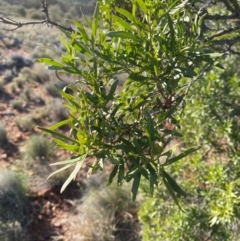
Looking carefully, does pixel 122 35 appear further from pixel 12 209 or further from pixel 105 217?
pixel 12 209

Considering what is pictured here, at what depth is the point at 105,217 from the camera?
4.63 m

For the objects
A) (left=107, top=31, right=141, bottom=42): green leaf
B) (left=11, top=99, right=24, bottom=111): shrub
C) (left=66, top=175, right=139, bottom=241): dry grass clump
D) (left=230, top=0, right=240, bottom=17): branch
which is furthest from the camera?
(left=11, top=99, right=24, bottom=111): shrub

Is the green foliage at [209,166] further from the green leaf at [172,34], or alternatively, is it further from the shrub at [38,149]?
the shrub at [38,149]

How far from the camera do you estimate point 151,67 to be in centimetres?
96

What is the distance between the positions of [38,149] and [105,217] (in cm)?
211

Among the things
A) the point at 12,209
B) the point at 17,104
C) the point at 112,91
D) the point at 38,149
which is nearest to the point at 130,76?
the point at 112,91

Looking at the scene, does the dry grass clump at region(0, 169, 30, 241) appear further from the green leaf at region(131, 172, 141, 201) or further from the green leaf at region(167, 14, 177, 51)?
the green leaf at region(167, 14, 177, 51)

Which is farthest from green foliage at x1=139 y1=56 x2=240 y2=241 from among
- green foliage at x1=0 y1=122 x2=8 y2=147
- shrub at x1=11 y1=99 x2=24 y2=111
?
shrub at x1=11 y1=99 x2=24 y2=111

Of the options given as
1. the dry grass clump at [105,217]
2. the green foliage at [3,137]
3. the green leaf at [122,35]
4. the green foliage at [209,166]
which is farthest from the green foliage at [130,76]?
the green foliage at [3,137]

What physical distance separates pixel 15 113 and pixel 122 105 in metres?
7.66

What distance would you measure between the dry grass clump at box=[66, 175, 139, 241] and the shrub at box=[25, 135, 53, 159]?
1.55 meters

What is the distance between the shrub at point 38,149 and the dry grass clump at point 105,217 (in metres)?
1.55

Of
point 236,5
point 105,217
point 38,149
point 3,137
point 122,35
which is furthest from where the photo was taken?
point 3,137

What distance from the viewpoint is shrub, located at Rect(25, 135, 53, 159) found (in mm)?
6281
